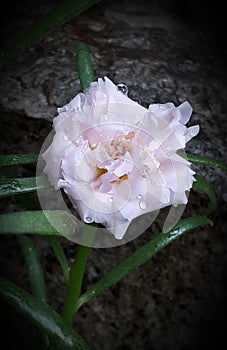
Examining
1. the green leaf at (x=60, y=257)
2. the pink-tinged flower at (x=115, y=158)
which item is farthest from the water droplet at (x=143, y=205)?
the green leaf at (x=60, y=257)

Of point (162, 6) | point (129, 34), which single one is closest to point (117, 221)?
point (129, 34)

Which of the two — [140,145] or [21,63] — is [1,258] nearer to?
[21,63]

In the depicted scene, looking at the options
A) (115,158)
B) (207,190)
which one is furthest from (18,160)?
(207,190)

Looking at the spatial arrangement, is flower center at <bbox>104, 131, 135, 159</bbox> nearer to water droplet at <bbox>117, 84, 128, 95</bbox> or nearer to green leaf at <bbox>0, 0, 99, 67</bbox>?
water droplet at <bbox>117, 84, 128, 95</bbox>

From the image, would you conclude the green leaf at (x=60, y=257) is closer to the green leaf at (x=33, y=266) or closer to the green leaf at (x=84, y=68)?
the green leaf at (x=33, y=266)

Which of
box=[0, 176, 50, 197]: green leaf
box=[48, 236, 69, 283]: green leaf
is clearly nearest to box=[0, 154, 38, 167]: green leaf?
box=[0, 176, 50, 197]: green leaf

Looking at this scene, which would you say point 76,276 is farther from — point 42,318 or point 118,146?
point 118,146
